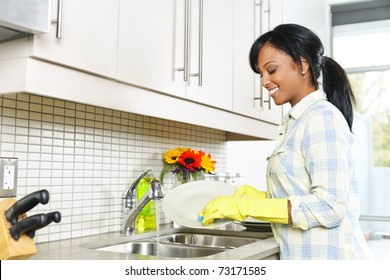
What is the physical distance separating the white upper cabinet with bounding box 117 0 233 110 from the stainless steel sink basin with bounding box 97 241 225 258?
1.71 ft

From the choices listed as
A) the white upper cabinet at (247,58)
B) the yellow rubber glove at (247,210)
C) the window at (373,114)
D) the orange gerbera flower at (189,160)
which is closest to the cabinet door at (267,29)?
the white upper cabinet at (247,58)

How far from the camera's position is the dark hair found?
149cm

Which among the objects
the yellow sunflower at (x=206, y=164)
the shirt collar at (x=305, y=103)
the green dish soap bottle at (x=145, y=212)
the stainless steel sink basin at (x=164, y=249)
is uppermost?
the shirt collar at (x=305, y=103)

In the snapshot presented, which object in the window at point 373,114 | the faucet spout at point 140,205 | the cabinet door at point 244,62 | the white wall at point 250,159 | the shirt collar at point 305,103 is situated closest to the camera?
the shirt collar at point 305,103

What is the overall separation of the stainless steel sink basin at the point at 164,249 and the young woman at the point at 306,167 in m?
0.24

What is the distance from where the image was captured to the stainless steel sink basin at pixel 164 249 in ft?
5.32

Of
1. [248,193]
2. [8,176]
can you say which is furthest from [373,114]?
[8,176]

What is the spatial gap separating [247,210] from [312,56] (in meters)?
0.54

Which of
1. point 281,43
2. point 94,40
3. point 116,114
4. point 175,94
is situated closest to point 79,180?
point 116,114

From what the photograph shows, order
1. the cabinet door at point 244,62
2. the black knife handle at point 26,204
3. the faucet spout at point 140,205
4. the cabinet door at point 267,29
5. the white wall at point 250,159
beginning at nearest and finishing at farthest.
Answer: the black knife handle at point 26,204, the faucet spout at point 140,205, the cabinet door at point 244,62, the cabinet door at point 267,29, the white wall at point 250,159

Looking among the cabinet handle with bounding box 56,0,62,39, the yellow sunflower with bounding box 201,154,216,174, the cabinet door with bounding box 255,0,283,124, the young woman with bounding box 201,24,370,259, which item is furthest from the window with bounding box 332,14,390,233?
the cabinet handle with bounding box 56,0,62,39

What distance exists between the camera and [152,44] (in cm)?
145

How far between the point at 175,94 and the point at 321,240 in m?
0.64

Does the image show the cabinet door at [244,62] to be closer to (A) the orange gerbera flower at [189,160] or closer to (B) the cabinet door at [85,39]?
(A) the orange gerbera flower at [189,160]
